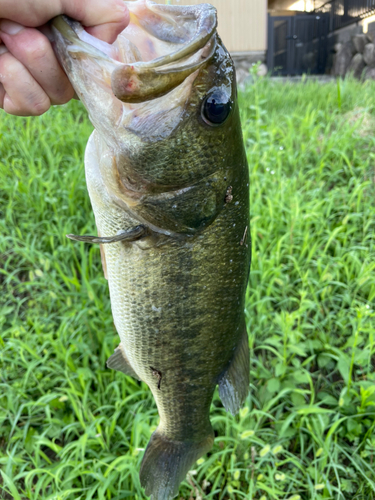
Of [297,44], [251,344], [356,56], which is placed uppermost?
[297,44]

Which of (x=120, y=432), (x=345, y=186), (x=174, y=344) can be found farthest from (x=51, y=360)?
(x=345, y=186)

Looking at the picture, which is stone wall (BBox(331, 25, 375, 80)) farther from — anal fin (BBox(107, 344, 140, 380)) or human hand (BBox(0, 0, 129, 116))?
anal fin (BBox(107, 344, 140, 380))

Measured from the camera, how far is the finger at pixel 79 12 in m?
0.86

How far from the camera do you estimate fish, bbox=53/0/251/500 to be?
0.88m

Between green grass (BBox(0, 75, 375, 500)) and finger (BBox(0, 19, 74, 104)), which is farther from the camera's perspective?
green grass (BBox(0, 75, 375, 500))

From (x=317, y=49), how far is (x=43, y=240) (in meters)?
9.74

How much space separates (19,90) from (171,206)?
0.59 meters

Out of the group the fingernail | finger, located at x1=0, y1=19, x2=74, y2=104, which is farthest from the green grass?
the fingernail

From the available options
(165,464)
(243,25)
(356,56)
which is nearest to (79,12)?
(165,464)

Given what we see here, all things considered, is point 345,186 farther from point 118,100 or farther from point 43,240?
point 118,100

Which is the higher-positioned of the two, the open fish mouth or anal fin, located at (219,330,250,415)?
the open fish mouth

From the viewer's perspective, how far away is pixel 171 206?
3.31ft

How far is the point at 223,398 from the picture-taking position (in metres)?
1.28

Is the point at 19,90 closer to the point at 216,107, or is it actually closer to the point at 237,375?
the point at 216,107
